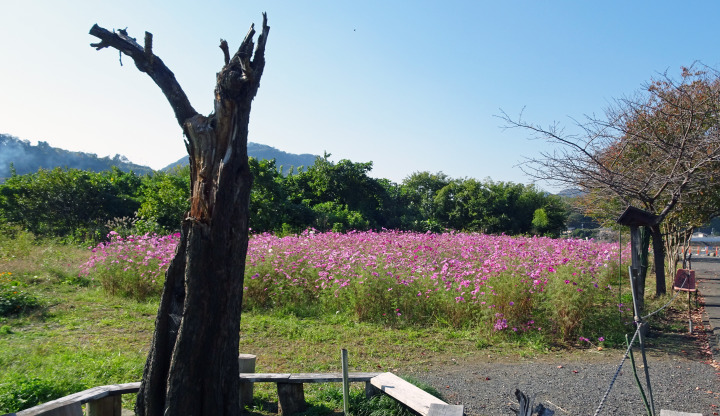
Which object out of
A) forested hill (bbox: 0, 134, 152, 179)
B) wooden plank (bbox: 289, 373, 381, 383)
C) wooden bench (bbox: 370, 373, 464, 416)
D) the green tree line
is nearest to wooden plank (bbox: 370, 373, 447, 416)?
wooden bench (bbox: 370, 373, 464, 416)

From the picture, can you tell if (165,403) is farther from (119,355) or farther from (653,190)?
(653,190)

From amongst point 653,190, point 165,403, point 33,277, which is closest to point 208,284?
point 165,403

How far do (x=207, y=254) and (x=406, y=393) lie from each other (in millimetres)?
1735

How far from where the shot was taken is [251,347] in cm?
591

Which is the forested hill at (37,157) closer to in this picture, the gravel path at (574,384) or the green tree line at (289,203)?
the green tree line at (289,203)

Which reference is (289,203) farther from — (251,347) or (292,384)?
(292,384)

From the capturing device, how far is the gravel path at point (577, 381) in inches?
166

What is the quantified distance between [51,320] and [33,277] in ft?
12.5

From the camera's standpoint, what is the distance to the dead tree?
120 inches

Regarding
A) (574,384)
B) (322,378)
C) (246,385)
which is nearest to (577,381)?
(574,384)

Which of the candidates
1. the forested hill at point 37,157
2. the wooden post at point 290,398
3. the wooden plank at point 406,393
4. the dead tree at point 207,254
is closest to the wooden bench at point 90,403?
the dead tree at point 207,254

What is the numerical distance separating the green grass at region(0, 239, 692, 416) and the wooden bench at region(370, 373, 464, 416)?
0.16 metres

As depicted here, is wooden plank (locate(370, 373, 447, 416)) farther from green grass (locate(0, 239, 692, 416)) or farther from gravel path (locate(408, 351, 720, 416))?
gravel path (locate(408, 351, 720, 416))

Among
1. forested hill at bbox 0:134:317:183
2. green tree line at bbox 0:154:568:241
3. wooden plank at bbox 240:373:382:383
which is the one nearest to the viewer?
wooden plank at bbox 240:373:382:383
